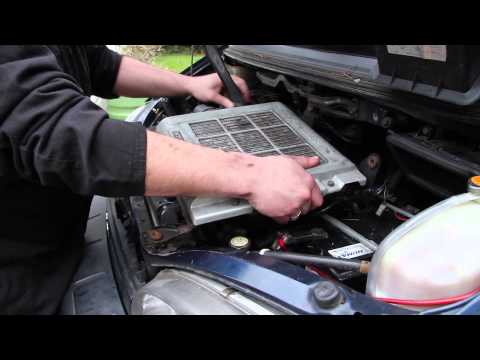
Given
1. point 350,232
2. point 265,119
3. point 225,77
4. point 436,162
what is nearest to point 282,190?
point 350,232

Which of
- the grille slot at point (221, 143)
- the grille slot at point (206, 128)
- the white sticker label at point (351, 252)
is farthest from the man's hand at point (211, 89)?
the white sticker label at point (351, 252)

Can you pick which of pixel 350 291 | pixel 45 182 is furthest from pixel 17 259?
pixel 350 291

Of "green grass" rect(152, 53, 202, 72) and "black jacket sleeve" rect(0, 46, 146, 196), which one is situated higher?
"black jacket sleeve" rect(0, 46, 146, 196)

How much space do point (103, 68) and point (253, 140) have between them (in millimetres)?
834

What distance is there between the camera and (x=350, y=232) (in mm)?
1055

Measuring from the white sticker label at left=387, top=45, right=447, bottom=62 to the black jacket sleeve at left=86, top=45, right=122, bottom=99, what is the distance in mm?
1173

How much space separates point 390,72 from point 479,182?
13.3 inches

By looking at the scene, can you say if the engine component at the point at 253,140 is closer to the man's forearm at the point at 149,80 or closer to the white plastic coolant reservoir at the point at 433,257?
the white plastic coolant reservoir at the point at 433,257

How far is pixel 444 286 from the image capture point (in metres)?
0.69

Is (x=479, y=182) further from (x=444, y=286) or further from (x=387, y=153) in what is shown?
(x=387, y=153)

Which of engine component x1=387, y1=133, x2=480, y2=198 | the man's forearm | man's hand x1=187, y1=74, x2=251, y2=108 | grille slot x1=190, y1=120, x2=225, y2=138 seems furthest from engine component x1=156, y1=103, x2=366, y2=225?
the man's forearm

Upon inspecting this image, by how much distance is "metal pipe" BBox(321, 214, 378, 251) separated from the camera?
1.00 m

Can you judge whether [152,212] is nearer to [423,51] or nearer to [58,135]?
[58,135]

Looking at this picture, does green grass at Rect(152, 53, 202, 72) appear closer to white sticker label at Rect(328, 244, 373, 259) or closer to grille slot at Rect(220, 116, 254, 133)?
grille slot at Rect(220, 116, 254, 133)
